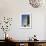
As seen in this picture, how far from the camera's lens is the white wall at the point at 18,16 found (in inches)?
194

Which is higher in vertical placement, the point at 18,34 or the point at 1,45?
the point at 18,34

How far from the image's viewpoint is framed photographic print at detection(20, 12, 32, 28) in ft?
16.3

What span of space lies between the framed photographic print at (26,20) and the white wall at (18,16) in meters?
0.12

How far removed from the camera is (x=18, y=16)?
497cm

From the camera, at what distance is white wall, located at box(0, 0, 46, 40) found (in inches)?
194

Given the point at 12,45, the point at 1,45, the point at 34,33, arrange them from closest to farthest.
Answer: the point at 12,45 < the point at 1,45 < the point at 34,33

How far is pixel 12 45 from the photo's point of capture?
159 inches

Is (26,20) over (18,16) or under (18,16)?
under

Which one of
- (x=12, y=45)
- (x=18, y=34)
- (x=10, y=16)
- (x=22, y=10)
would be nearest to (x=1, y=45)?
(x=12, y=45)

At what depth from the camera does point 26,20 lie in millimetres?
4984

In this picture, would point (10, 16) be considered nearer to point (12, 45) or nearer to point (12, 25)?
point (12, 25)

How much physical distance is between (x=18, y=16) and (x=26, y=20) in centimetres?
36

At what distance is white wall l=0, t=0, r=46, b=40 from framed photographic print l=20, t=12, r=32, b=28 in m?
0.12

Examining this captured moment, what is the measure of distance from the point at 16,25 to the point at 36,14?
35.6 inches
